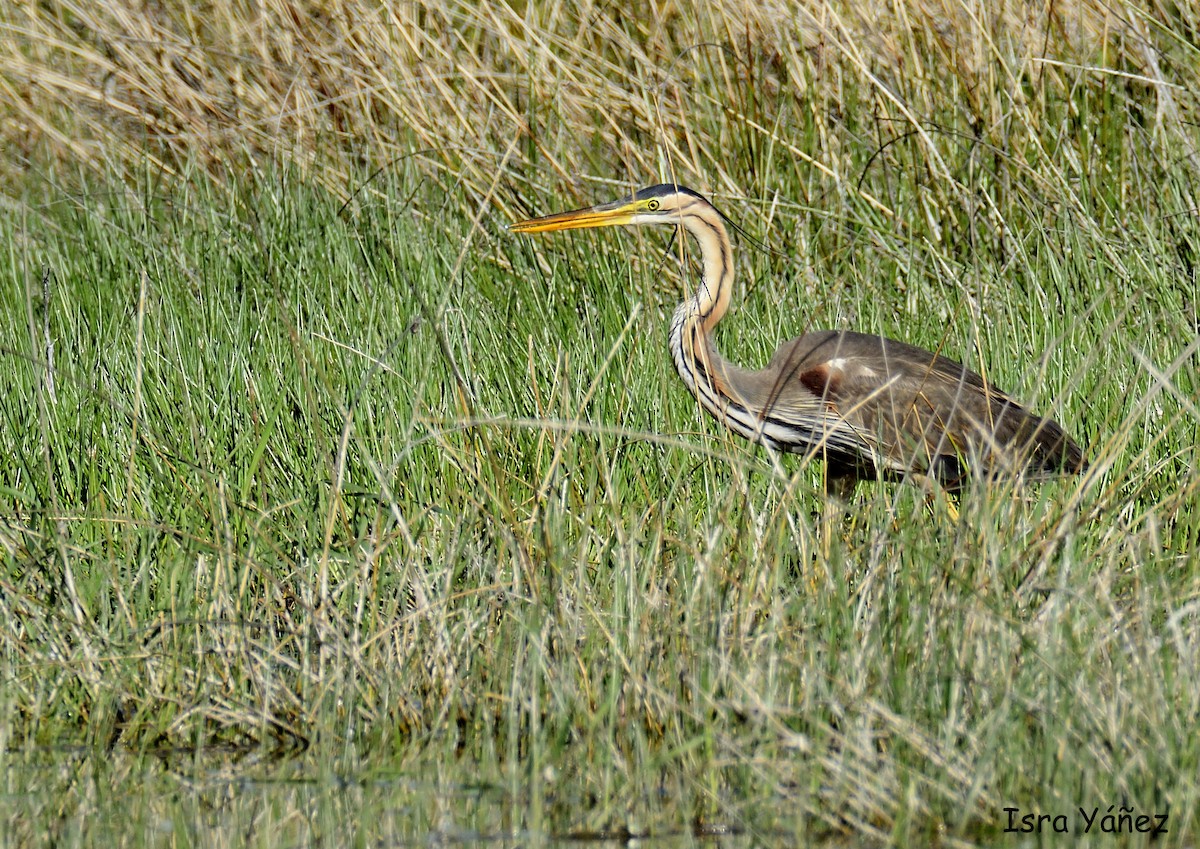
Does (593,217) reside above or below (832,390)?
above

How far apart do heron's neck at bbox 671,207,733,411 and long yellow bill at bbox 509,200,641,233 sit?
0.19 m

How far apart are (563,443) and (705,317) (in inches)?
50.8

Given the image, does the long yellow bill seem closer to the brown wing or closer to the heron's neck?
the heron's neck

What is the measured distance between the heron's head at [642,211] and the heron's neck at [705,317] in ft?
0.12

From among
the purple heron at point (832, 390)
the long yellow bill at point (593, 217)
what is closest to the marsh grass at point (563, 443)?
the purple heron at point (832, 390)

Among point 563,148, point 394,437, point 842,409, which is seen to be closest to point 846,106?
point 563,148

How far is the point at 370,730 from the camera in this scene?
297 centimetres

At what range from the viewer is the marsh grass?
2.64 meters

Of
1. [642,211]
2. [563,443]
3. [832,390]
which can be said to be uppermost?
[642,211]

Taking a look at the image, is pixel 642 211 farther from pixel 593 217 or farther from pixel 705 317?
pixel 705 317

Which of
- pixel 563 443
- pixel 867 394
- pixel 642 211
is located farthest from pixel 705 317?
pixel 563 443

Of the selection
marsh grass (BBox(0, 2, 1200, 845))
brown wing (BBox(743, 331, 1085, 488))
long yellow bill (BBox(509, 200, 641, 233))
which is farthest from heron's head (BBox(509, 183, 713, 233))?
brown wing (BBox(743, 331, 1085, 488))

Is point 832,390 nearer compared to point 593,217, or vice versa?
point 832,390

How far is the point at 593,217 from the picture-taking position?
483 cm
